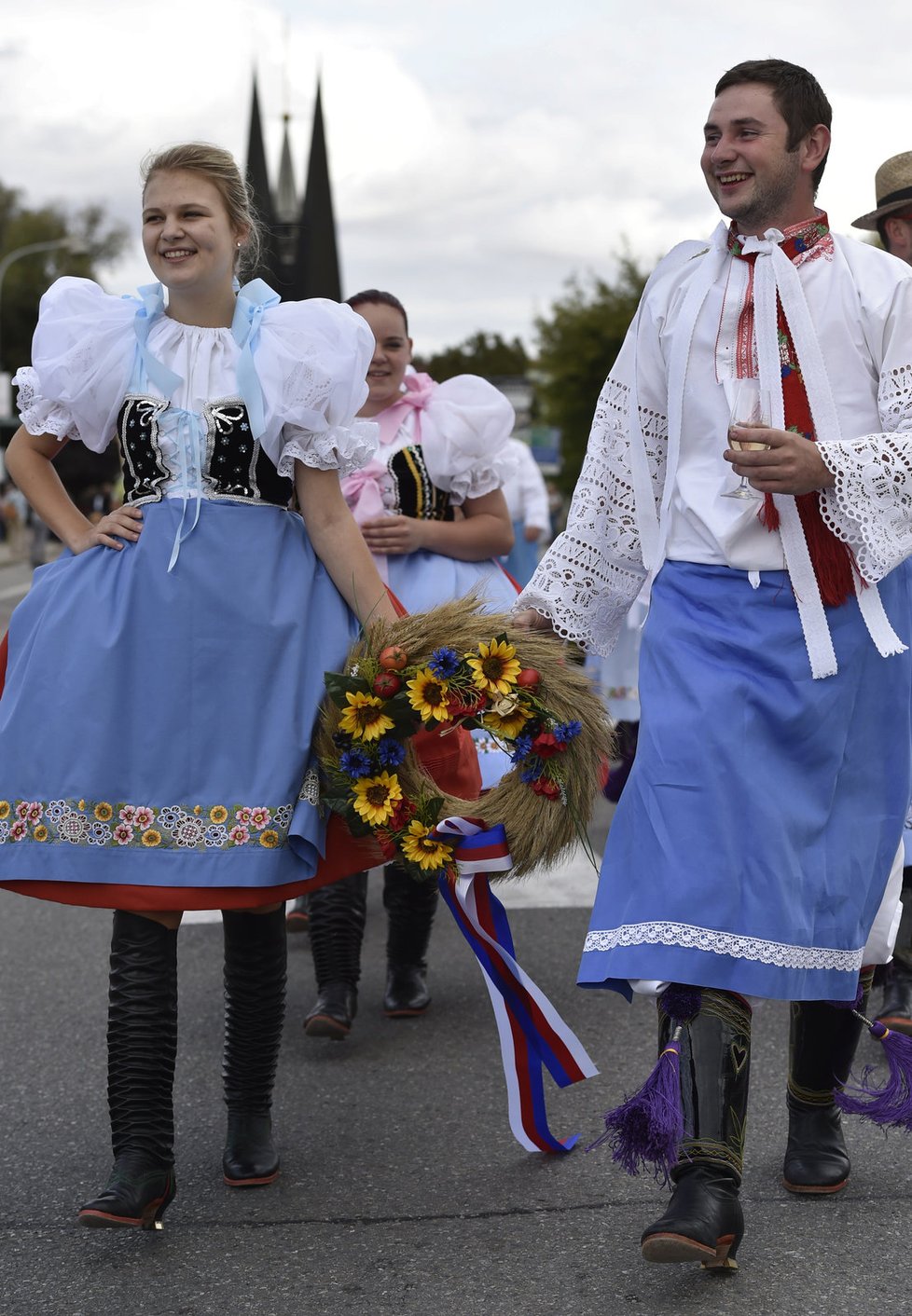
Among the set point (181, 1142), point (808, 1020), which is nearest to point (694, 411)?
point (808, 1020)

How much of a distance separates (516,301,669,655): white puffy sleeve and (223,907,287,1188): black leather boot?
92 centimetres

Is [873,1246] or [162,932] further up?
[162,932]

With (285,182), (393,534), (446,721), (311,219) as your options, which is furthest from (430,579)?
(285,182)

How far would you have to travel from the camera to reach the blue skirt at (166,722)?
3533 mm

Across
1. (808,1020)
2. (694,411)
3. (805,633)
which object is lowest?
(808,1020)

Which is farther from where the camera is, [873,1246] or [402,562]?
[402,562]

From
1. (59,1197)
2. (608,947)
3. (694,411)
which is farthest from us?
(59,1197)

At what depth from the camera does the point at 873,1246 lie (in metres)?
3.42

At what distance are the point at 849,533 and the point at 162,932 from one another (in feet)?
5.12

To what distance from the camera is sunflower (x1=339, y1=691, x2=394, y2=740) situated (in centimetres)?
363

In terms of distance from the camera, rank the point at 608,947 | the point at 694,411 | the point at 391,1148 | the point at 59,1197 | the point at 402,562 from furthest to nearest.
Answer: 1. the point at 402,562
2. the point at 391,1148
3. the point at 59,1197
4. the point at 694,411
5. the point at 608,947

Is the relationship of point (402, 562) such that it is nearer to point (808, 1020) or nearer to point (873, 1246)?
point (808, 1020)

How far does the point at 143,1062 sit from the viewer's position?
11.7ft

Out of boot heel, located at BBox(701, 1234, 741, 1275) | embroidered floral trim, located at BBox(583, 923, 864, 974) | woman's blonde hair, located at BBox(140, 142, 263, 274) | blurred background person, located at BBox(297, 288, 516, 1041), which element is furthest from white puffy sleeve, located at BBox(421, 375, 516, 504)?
boot heel, located at BBox(701, 1234, 741, 1275)
